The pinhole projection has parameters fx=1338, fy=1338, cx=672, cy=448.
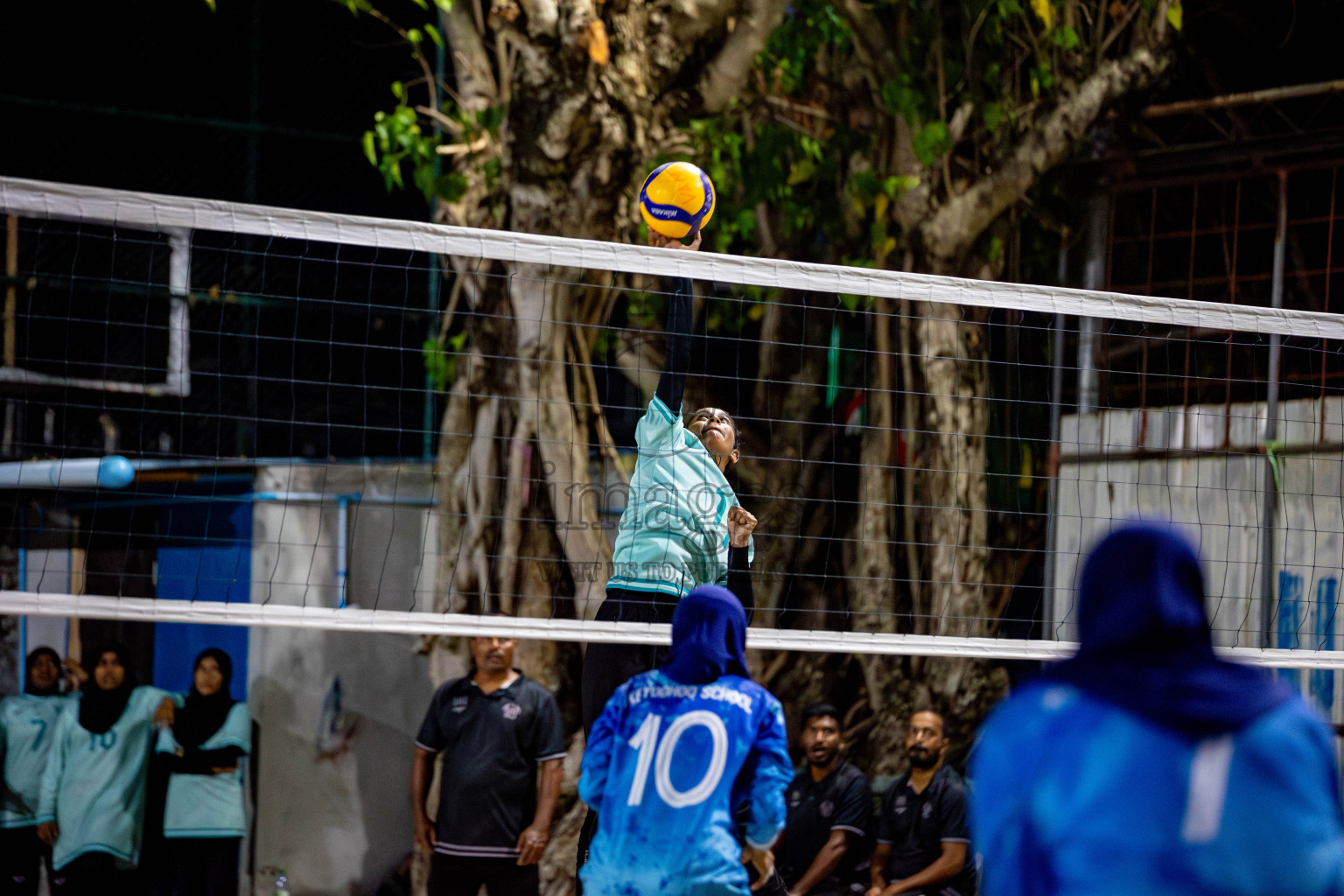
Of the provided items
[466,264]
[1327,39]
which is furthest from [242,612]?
[1327,39]

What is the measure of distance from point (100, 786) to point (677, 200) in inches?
178

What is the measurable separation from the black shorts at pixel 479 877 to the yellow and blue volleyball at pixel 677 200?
3.05m

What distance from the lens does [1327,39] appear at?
8.69m

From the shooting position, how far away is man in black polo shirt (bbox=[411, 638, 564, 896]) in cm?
612

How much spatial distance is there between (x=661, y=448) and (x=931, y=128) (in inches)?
159

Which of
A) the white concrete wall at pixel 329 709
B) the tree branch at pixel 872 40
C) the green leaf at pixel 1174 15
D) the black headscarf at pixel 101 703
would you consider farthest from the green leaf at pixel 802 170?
the black headscarf at pixel 101 703

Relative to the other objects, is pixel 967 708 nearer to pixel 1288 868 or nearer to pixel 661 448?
pixel 661 448

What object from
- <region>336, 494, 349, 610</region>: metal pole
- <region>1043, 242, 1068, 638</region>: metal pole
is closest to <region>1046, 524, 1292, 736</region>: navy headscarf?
<region>1043, 242, 1068, 638</region>: metal pole

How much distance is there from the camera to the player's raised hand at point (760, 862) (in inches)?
141

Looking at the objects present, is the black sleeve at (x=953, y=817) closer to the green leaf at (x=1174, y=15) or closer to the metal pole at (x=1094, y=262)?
the metal pole at (x=1094, y=262)

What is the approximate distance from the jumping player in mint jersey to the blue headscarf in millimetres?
990

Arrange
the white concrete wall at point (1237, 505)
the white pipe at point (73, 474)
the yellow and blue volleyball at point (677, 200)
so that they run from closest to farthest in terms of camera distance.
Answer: the yellow and blue volleyball at point (677, 200)
the white concrete wall at point (1237, 505)
the white pipe at point (73, 474)

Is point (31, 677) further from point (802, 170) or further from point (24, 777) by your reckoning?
point (802, 170)

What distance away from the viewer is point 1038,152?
809 centimetres
